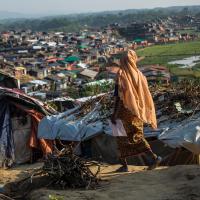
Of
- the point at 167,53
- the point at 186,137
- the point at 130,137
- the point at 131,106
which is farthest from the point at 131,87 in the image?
the point at 167,53

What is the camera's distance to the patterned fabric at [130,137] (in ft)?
16.6

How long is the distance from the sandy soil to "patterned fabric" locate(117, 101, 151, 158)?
235 millimetres

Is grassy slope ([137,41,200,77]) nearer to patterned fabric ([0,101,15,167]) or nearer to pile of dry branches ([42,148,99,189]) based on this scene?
patterned fabric ([0,101,15,167])

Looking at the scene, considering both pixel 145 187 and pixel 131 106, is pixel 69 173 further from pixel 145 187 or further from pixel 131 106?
pixel 131 106

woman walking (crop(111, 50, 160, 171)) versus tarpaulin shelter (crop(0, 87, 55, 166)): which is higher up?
woman walking (crop(111, 50, 160, 171))

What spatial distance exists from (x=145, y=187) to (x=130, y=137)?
82cm

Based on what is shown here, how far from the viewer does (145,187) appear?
14.4ft

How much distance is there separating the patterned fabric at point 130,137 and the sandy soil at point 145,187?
0.24 meters

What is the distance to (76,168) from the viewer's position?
4.64 m

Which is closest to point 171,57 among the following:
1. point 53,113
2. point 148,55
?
point 148,55

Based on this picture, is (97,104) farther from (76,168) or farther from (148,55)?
(148,55)

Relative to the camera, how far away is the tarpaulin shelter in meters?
Answer: 7.10

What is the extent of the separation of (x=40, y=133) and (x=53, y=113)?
78 cm

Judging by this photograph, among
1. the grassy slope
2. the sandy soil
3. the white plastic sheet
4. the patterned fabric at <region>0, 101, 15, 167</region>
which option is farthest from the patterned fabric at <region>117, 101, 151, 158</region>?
the grassy slope
